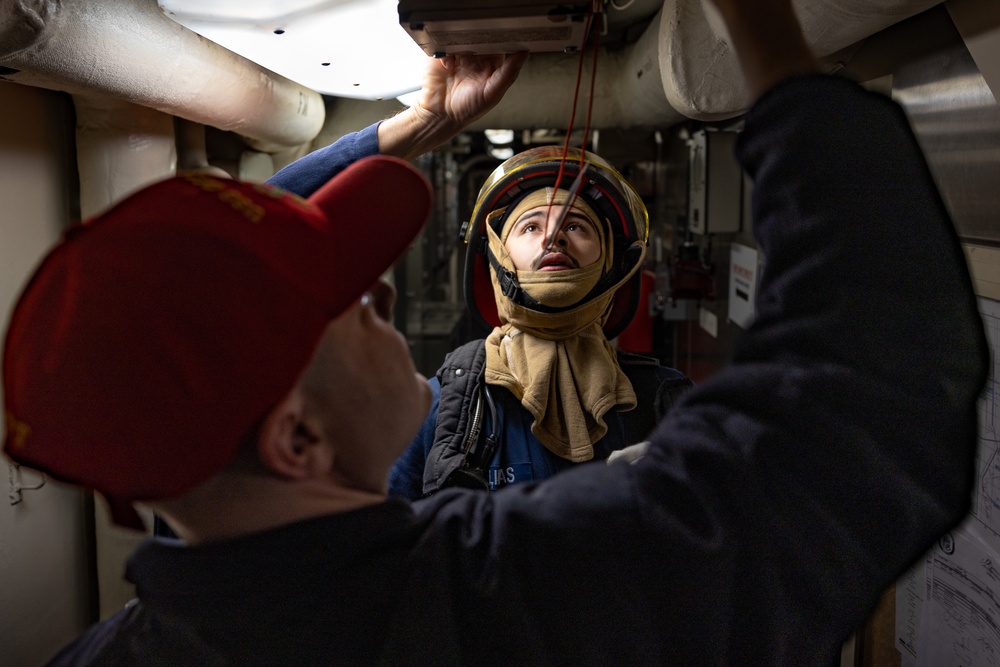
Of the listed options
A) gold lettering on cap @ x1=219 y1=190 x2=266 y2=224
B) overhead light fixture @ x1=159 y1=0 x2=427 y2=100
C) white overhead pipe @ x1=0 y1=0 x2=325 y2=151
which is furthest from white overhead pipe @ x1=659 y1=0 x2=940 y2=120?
white overhead pipe @ x1=0 y1=0 x2=325 y2=151

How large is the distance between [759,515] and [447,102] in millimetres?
889

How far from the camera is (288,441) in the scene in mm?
613

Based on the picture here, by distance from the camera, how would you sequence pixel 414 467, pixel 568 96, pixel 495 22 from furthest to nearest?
pixel 568 96 < pixel 414 467 < pixel 495 22

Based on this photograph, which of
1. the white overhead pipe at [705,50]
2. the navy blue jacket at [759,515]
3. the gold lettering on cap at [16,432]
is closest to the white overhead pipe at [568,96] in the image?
the white overhead pipe at [705,50]

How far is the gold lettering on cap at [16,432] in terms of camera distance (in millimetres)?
575

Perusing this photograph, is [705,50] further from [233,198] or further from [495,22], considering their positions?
[233,198]

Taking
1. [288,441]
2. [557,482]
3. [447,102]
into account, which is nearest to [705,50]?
[447,102]

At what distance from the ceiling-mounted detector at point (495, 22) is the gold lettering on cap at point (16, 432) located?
63 centimetres

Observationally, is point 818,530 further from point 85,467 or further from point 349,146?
point 349,146

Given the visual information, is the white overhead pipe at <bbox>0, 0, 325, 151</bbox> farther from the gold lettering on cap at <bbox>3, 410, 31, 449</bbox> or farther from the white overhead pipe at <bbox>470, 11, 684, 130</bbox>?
the white overhead pipe at <bbox>470, 11, 684, 130</bbox>

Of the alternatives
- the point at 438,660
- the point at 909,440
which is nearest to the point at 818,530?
the point at 909,440

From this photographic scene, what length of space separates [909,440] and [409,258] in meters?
4.01

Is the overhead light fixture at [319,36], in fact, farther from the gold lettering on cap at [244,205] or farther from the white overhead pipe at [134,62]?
the gold lettering on cap at [244,205]

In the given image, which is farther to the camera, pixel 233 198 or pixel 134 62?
pixel 134 62
